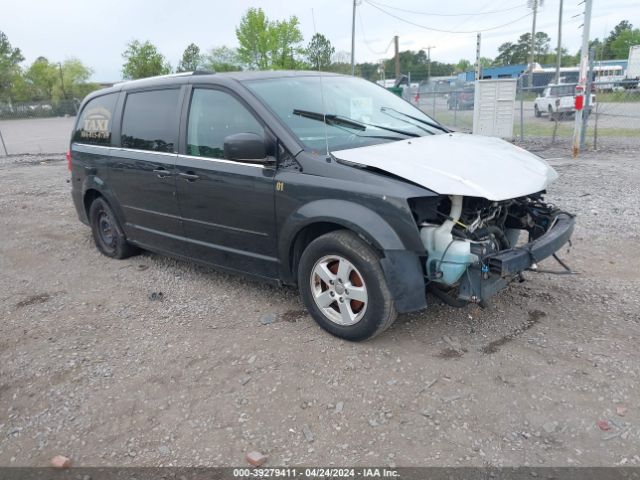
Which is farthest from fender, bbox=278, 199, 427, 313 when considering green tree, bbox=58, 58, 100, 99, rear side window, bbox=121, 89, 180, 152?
green tree, bbox=58, 58, 100, 99

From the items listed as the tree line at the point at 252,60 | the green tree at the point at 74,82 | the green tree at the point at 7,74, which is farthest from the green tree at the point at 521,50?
the green tree at the point at 7,74

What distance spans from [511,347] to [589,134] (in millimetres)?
15140

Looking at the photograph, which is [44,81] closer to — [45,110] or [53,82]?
[53,82]

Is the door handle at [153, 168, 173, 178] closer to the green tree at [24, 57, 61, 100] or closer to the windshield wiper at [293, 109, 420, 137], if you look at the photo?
the windshield wiper at [293, 109, 420, 137]

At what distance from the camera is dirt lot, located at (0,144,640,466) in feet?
9.08

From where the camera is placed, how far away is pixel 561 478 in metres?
2.47

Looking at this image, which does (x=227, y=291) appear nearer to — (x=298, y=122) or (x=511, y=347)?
(x=298, y=122)

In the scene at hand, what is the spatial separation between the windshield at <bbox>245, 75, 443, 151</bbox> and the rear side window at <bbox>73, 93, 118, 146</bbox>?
2049 millimetres

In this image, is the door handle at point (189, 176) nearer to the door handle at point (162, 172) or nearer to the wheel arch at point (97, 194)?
the door handle at point (162, 172)

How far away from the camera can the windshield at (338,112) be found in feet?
13.1

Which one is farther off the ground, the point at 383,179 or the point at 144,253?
the point at 383,179

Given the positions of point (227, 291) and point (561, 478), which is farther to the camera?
point (227, 291)

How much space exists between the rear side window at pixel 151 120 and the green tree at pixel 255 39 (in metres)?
34.7

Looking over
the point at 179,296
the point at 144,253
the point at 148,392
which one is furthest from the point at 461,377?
the point at 144,253
